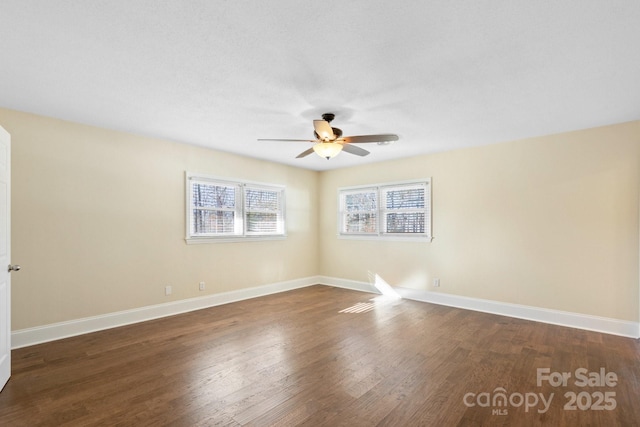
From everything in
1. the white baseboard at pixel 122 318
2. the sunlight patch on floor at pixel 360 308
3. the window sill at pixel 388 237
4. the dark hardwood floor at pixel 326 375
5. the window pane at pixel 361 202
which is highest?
the window pane at pixel 361 202

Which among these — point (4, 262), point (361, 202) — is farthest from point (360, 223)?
point (4, 262)

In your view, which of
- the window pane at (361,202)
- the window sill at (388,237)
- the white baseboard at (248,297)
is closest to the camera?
the white baseboard at (248,297)

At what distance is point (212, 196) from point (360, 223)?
9.60 ft

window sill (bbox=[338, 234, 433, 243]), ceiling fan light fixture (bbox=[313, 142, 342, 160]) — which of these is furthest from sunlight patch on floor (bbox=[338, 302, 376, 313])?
ceiling fan light fixture (bbox=[313, 142, 342, 160])

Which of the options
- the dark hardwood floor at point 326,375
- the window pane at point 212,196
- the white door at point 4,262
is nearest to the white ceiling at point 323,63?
the white door at point 4,262

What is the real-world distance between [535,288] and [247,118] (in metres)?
4.40

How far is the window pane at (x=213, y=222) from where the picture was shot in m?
4.86

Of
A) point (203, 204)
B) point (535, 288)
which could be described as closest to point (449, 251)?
point (535, 288)

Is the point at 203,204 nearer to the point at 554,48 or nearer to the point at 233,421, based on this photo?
the point at 233,421

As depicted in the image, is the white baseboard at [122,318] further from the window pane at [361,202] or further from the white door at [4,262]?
the window pane at [361,202]

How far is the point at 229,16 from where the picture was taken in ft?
6.09

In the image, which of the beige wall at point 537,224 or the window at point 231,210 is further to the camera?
the window at point 231,210

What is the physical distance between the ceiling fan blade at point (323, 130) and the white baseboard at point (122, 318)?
3.27 m

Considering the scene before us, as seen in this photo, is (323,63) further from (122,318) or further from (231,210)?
(122,318)
